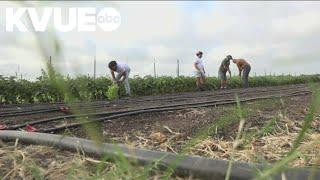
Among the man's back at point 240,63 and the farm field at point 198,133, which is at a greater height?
the man's back at point 240,63

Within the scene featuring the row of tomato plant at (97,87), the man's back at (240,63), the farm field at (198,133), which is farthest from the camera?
the man's back at (240,63)

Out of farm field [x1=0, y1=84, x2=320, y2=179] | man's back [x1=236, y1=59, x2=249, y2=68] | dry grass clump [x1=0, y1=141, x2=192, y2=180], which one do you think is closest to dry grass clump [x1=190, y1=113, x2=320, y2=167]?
farm field [x1=0, y1=84, x2=320, y2=179]

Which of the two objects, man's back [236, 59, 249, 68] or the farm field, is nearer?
the farm field

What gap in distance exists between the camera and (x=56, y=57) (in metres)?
0.56

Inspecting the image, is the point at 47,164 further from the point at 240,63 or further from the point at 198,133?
the point at 240,63

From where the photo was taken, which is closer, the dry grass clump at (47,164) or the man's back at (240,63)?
the dry grass clump at (47,164)

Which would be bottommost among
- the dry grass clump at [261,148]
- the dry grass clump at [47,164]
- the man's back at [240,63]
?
the dry grass clump at [261,148]

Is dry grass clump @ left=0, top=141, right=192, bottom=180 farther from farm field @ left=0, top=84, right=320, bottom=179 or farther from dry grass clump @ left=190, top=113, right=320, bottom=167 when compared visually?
dry grass clump @ left=190, top=113, right=320, bottom=167

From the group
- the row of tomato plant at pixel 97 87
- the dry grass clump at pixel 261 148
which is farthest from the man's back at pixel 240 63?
the dry grass clump at pixel 261 148

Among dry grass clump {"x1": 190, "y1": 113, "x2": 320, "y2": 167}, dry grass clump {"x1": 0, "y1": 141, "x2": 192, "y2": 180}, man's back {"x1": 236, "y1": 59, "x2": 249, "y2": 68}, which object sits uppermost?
man's back {"x1": 236, "y1": 59, "x2": 249, "y2": 68}

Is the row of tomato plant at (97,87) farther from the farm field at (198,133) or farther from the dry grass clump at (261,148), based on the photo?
the dry grass clump at (261,148)

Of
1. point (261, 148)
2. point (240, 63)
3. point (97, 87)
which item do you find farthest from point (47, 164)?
point (240, 63)

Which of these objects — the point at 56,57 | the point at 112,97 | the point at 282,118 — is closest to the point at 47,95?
the point at 112,97

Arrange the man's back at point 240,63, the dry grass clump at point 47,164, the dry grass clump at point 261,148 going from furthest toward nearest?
the man's back at point 240,63 → the dry grass clump at point 261,148 → the dry grass clump at point 47,164
